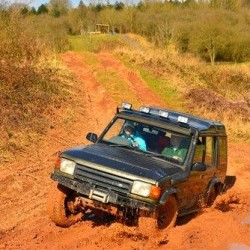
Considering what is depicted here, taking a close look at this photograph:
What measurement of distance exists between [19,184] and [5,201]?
84cm

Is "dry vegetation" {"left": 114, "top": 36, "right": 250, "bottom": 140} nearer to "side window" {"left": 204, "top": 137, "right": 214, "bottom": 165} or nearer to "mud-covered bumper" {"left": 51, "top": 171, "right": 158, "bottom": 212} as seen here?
"side window" {"left": 204, "top": 137, "right": 214, "bottom": 165}

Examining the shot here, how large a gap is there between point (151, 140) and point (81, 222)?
153 centimetres

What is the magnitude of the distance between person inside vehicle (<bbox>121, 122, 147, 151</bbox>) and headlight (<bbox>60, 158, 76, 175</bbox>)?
109cm

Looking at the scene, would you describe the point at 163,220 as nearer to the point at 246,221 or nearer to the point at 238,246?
the point at 238,246

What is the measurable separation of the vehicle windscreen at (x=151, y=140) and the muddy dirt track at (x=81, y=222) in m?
1.04

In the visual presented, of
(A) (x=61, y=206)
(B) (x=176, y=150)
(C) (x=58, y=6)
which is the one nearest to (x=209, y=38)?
(C) (x=58, y=6)

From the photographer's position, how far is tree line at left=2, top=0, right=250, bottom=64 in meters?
48.1

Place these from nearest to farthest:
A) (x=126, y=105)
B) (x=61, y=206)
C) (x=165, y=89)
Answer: (x=61, y=206) → (x=126, y=105) → (x=165, y=89)

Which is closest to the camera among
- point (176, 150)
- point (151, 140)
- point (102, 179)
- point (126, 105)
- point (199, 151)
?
point (102, 179)

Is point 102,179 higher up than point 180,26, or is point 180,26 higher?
point 102,179

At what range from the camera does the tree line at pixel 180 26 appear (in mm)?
48094

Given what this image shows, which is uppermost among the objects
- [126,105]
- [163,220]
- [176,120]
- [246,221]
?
[126,105]

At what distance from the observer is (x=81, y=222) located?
7180 millimetres

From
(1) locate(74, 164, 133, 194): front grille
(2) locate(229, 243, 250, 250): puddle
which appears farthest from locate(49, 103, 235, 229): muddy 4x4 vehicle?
(2) locate(229, 243, 250, 250): puddle
